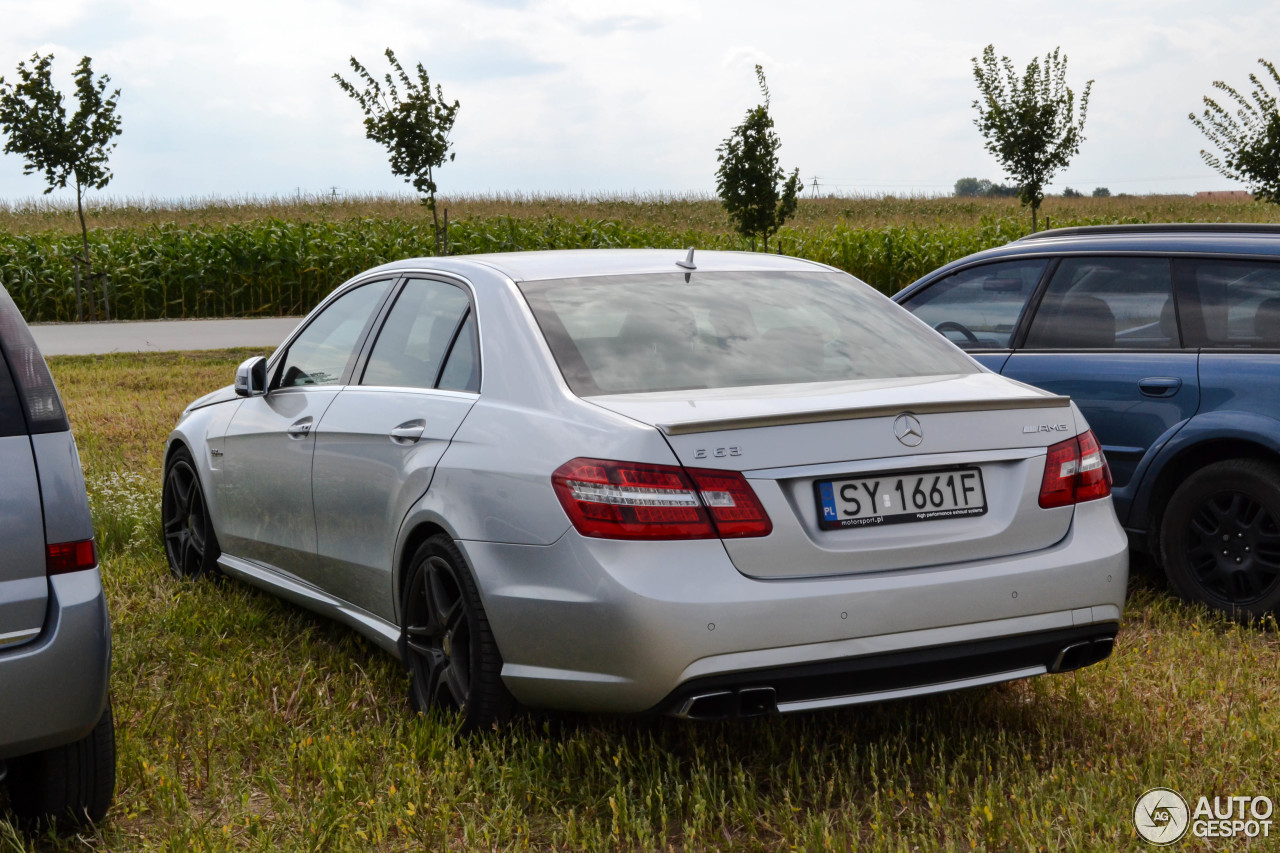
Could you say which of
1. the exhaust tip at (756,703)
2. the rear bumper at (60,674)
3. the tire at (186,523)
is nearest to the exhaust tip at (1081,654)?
the exhaust tip at (756,703)

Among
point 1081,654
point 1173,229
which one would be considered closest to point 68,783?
point 1081,654

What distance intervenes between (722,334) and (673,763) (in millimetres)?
1312

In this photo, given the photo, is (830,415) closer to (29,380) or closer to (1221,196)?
(29,380)

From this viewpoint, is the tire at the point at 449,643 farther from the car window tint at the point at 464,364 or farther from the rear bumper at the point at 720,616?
the car window tint at the point at 464,364

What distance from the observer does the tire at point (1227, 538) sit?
16.4 feet

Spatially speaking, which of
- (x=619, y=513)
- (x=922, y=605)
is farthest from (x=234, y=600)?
(x=922, y=605)

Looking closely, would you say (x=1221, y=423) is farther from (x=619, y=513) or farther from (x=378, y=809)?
(x=378, y=809)

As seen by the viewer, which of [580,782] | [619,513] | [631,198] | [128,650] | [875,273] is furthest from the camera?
[631,198]

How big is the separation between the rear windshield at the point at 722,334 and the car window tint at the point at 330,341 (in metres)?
1.10

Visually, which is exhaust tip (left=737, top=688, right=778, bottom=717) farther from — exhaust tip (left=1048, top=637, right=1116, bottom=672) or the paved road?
the paved road

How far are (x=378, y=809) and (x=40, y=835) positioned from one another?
2.85ft

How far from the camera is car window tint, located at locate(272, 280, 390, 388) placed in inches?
195

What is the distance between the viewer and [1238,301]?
5.27 meters

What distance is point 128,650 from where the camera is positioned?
16.3 feet
